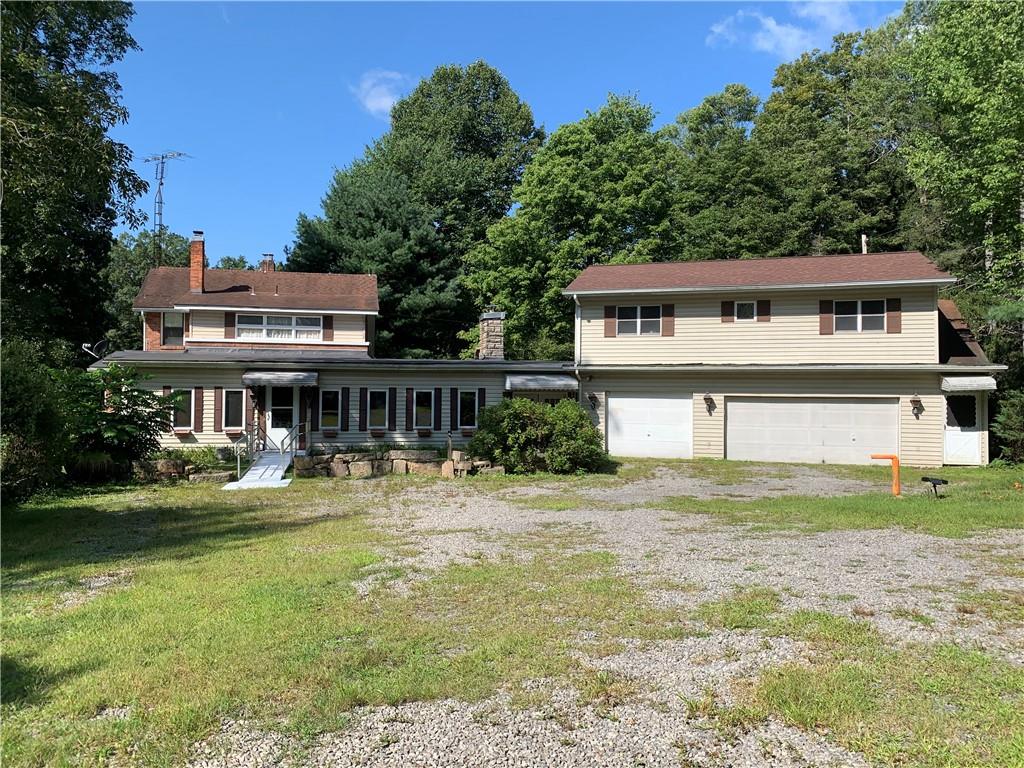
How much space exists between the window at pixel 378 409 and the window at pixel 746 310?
38.8ft

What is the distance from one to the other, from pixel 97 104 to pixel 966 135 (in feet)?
83.9

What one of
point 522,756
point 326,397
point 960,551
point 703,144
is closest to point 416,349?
point 326,397

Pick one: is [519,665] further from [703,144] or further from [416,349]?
[703,144]

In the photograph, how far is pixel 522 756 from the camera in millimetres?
3344

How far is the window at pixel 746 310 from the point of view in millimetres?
20109

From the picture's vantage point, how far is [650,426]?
2067cm

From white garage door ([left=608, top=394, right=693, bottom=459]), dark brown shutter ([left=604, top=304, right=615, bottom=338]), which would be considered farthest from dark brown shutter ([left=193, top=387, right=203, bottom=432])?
dark brown shutter ([left=604, top=304, right=615, bottom=338])

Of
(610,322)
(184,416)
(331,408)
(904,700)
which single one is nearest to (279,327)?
(184,416)

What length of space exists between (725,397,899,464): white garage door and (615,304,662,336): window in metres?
3.38

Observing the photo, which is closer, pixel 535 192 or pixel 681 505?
pixel 681 505

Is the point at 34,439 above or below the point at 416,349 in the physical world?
below

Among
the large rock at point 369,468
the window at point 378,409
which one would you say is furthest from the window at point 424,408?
the large rock at point 369,468

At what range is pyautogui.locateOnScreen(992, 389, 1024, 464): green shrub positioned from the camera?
17859 mm

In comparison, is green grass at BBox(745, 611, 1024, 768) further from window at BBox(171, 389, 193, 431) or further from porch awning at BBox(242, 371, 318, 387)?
window at BBox(171, 389, 193, 431)
